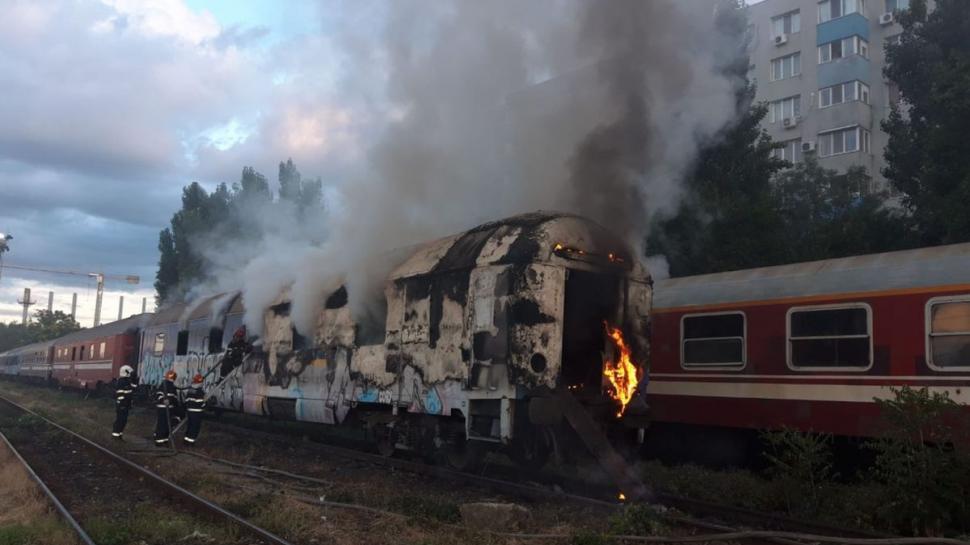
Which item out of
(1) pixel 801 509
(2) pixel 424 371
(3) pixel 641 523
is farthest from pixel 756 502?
(2) pixel 424 371

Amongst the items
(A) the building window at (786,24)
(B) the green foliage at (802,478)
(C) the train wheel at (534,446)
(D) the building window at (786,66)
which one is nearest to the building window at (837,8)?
(A) the building window at (786,24)

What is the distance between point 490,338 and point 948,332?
17.0ft

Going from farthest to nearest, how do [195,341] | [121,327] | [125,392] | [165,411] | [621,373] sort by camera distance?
[121,327] < [195,341] < [125,392] < [165,411] < [621,373]

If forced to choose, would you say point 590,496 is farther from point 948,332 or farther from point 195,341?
point 195,341

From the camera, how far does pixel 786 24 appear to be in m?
37.1

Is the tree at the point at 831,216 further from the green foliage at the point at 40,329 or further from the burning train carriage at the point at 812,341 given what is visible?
the green foliage at the point at 40,329

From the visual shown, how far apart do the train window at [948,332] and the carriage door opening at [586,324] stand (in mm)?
3561

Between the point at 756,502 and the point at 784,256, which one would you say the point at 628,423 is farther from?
the point at 784,256

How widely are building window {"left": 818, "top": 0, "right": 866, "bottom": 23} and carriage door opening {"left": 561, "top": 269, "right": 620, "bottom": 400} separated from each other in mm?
32119

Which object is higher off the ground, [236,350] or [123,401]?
[236,350]

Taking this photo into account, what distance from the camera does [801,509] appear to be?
767 cm

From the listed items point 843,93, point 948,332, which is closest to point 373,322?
point 948,332

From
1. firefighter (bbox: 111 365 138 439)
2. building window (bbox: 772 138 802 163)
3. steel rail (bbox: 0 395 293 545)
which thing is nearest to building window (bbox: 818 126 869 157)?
building window (bbox: 772 138 802 163)

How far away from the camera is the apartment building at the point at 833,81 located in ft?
112
